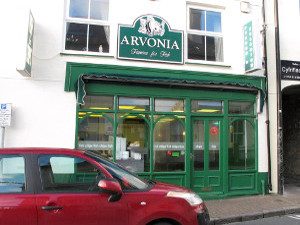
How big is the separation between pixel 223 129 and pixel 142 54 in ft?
10.3

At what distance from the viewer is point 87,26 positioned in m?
11.0

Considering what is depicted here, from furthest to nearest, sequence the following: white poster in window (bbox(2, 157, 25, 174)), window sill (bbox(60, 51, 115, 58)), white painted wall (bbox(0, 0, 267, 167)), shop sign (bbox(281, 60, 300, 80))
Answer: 1. shop sign (bbox(281, 60, 300, 80))
2. window sill (bbox(60, 51, 115, 58))
3. white painted wall (bbox(0, 0, 267, 167))
4. white poster in window (bbox(2, 157, 25, 174))

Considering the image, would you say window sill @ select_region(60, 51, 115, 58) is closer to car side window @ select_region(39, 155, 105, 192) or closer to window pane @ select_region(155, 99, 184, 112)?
window pane @ select_region(155, 99, 184, 112)

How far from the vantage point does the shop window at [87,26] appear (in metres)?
10.8

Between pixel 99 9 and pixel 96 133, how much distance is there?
3432mm

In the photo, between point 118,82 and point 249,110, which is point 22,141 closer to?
point 118,82

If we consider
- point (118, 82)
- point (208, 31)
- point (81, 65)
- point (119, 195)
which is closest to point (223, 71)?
point (208, 31)

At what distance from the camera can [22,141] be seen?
984 centimetres

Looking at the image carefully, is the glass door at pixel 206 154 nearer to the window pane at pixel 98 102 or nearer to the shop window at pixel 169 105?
the shop window at pixel 169 105

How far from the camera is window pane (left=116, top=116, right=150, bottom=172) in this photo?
10648 millimetres

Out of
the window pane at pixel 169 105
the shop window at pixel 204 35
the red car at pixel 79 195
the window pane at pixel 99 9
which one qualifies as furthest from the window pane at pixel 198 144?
the red car at pixel 79 195

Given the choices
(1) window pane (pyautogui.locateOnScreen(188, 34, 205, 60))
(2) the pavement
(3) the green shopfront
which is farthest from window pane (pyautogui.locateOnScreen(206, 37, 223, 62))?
(2) the pavement

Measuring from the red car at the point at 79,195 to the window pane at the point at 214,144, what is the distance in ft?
18.8

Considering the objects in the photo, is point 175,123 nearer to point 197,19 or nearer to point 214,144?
point 214,144
